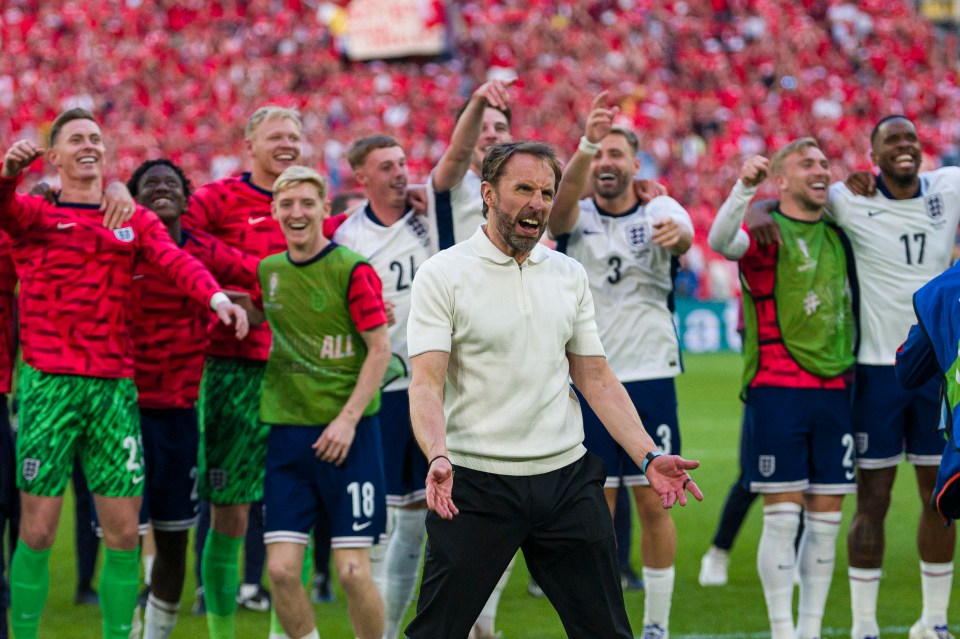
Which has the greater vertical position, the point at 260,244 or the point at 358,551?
the point at 260,244

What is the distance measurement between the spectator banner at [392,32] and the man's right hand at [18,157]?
24939 mm

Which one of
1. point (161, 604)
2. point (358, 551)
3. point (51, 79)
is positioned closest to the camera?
point (358, 551)

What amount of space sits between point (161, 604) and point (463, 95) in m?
23.8

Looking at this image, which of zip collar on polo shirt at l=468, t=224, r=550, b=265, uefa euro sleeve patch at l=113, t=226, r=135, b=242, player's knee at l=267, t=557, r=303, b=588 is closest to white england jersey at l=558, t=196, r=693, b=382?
player's knee at l=267, t=557, r=303, b=588

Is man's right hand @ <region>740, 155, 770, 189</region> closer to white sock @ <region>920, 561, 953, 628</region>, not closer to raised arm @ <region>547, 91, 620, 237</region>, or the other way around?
raised arm @ <region>547, 91, 620, 237</region>

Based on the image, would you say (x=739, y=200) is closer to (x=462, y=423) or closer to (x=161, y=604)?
(x=462, y=423)

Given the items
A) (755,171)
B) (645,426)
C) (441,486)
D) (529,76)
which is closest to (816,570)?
(645,426)

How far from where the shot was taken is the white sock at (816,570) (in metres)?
6.39

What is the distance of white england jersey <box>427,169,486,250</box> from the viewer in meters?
6.62

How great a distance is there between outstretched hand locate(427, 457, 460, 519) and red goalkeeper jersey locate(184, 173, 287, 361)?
8.74ft

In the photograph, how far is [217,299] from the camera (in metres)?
5.65

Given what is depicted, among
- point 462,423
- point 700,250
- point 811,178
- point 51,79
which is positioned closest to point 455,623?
point 462,423

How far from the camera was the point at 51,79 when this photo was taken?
26797 millimetres

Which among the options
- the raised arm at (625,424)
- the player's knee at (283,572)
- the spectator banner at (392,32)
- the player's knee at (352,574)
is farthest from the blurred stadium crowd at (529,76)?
the raised arm at (625,424)
